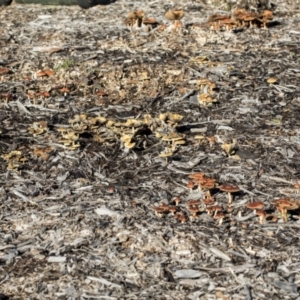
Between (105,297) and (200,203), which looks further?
(200,203)

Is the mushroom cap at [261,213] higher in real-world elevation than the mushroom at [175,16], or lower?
lower

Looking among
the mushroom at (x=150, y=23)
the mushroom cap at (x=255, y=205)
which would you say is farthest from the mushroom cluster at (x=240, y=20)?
the mushroom cap at (x=255, y=205)

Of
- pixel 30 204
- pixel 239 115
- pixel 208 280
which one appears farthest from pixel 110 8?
pixel 208 280

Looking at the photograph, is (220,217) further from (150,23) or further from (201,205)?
(150,23)

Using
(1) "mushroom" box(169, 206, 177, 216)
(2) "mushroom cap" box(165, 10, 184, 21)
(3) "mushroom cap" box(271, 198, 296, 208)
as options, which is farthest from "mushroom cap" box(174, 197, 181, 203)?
(2) "mushroom cap" box(165, 10, 184, 21)

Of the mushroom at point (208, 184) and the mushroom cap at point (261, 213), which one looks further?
the mushroom at point (208, 184)

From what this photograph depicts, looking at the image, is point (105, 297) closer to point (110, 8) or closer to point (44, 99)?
point (44, 99)

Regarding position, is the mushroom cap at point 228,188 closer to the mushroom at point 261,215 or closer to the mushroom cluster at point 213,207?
the mushroom cluster at point 213,207

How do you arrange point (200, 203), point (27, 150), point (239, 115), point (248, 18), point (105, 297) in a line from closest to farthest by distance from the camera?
1. point (105, 297)
2. point (200, 203)
3. point (27, 150)
4. point (239, 115)
5. point (248, 18)
